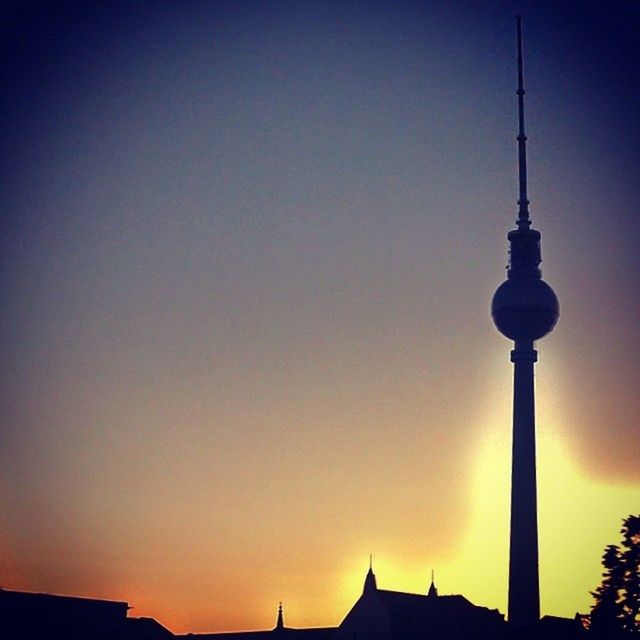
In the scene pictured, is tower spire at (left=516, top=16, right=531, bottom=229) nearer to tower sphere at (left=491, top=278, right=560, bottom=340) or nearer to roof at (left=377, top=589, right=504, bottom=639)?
tower sphere at (left=491, top=278, right=560, bottom=340)

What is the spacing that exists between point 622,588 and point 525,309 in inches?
3826

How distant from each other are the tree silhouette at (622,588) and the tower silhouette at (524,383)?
86981 millimetres

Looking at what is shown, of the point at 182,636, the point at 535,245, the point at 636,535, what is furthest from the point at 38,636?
the point at 535,245

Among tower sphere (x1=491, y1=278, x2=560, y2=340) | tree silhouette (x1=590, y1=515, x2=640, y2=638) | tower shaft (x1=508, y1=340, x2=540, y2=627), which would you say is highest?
tower sphere (x1=491, y1=278, x2=560, y2=340)

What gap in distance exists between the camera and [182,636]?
528 ft

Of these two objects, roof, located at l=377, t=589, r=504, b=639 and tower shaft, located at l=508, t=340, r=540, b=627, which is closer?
roof, located at l=377, t=589, r=504, b=639

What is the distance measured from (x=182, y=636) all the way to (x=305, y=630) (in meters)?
16.1

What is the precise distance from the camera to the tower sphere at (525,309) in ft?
587

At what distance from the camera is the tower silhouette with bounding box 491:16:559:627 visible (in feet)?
569

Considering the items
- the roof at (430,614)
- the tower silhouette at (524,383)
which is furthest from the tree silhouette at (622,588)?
the tower silhouette at (524,383)

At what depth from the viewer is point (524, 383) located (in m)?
179

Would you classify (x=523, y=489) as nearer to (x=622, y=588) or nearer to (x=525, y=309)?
(x=525, y=309)

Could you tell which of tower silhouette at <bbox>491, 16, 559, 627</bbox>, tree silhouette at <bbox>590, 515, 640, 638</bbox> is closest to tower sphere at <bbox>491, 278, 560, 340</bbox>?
tower silhouette at <bbox>491, 16, 559, 627</bbox>

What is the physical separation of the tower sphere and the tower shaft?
2.20 metres
